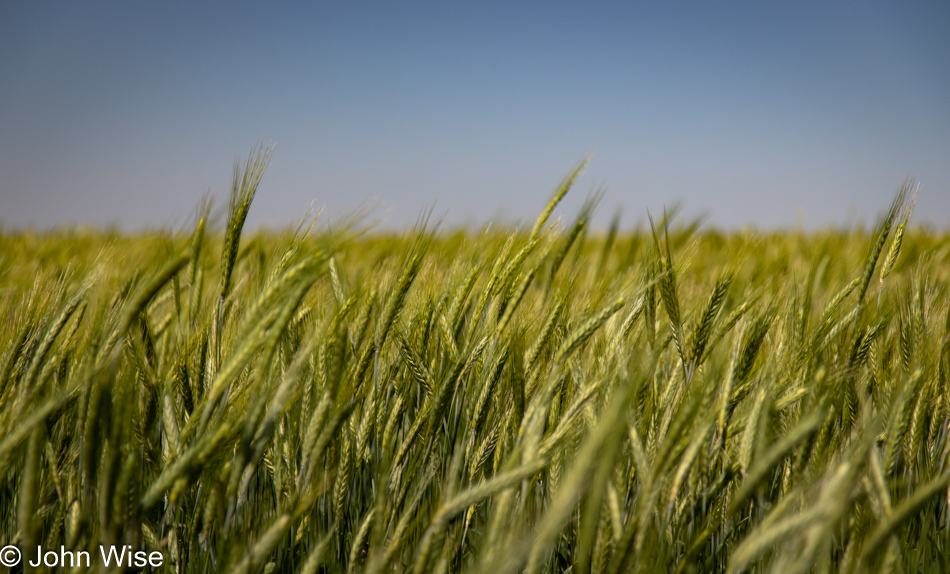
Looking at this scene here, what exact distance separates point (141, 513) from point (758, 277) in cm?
230

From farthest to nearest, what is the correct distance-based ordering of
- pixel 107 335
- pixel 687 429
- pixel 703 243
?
1. pixel 703 243
2. pixel 107 335
3. pixel 687 429

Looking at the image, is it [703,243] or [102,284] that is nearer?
[102,284]

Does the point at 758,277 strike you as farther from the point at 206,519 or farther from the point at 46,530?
the point at 46,530

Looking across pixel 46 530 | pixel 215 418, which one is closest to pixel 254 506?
pixel 215 418

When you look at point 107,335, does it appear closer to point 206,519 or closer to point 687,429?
point 206,519

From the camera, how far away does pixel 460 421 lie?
1172 mm

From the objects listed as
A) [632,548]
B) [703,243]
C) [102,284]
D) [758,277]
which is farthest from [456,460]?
[703,243]

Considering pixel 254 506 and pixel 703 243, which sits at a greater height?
pixel 703 243

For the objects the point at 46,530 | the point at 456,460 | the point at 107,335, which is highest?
the point at 107,335

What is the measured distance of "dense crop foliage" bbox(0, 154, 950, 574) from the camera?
65 cm

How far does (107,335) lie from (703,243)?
178 inches

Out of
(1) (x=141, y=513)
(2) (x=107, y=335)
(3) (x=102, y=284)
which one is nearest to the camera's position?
(1) (x=141, y=513)

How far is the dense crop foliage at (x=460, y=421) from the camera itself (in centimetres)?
65

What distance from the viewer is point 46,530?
1029mm
